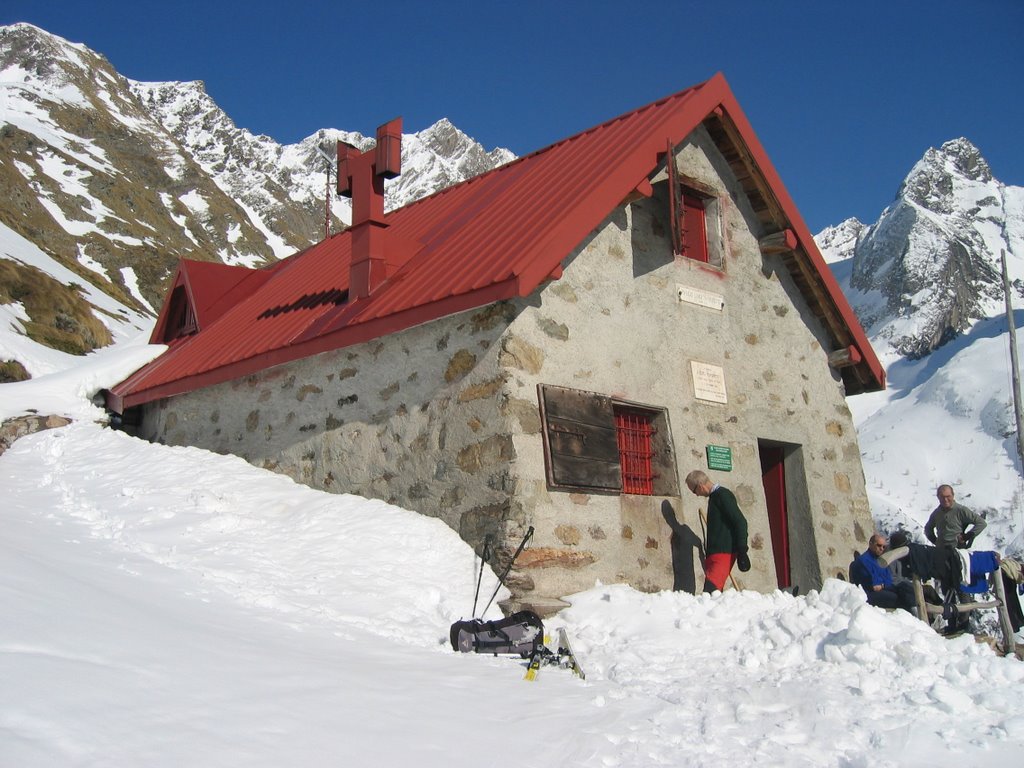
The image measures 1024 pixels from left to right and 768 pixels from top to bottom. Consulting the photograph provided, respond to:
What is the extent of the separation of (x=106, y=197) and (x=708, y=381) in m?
80.1

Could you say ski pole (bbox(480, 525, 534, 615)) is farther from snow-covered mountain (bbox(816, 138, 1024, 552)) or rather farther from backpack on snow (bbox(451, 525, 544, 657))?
snow-covered mountain (bbox(816, 138, 1024, 552))

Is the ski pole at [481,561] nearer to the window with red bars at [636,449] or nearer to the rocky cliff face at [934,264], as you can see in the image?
the window with red bars at [636,449]

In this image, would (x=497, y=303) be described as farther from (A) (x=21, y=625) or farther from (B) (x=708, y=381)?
(A) (x=21, y=625)

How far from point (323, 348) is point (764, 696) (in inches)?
221

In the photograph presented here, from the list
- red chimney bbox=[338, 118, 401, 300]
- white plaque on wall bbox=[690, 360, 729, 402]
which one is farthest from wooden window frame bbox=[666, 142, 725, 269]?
red chimney bbox=[338, 118, 401, 300]

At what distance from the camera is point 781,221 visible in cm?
1059

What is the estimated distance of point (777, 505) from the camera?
10.4 m

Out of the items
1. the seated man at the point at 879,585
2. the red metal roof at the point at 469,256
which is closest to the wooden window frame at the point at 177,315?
the red metal roof at the point at 469,256

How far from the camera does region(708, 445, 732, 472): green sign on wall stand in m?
8.98

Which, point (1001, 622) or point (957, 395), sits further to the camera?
point (957, 395)

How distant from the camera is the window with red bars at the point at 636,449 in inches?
333

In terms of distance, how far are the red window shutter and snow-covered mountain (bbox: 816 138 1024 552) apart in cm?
2742

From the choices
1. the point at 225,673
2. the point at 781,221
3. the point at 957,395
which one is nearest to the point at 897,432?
the point at 957,395

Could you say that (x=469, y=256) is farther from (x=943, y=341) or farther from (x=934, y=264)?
(x=934, y=264)
